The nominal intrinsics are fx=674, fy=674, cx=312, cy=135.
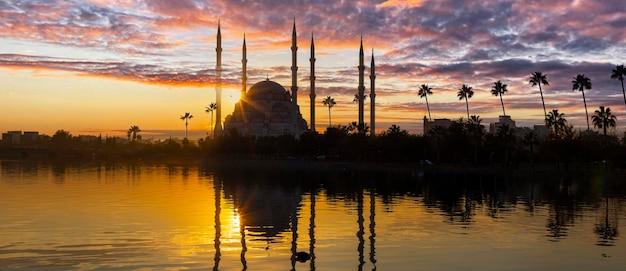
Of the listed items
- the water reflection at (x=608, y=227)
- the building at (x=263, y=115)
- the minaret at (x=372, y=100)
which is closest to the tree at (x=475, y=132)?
the minaret at (x=372, y=100)

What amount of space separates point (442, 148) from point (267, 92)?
83949 millimetres

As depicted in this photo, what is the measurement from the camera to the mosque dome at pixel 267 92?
173 m

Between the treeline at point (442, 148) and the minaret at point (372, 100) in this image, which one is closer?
the treeline at point (442, 148)

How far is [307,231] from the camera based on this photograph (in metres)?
27.5

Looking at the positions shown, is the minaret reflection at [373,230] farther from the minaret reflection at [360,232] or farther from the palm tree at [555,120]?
the palm tree at [555,120]

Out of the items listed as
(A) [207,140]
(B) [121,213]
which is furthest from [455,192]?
(A) [207,140]

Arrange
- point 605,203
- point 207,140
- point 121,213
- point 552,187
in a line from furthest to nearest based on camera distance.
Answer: point 207,140 < point 552,187 < point 605,203 < point 121,213

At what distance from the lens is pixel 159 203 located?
39.3m

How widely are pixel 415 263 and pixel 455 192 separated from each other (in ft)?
102

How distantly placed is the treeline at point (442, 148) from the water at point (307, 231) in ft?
136

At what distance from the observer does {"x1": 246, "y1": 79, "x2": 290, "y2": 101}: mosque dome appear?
17312 cm

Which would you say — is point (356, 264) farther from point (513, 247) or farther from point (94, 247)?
point (94, 247)

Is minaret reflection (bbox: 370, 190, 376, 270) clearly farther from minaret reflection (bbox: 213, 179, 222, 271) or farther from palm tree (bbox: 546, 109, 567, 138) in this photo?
palm tree (bbox: 546, 109, 567, 138)

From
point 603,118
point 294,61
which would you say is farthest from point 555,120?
point 294,61
